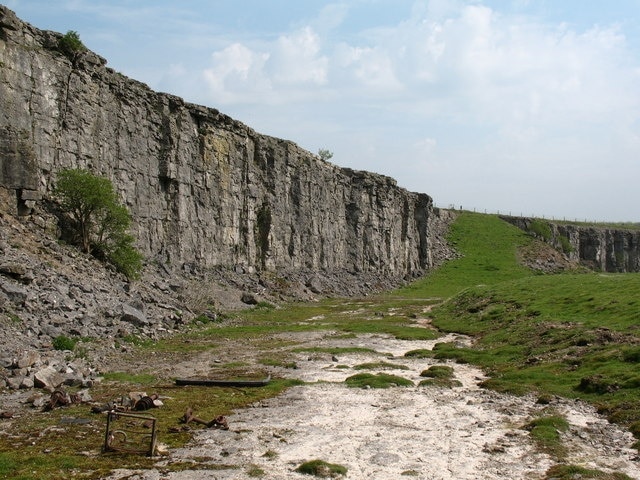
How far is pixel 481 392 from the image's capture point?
2345cm

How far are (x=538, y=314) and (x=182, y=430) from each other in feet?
95.5

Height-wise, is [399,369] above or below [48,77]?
below

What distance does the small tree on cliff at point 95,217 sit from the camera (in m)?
41.4

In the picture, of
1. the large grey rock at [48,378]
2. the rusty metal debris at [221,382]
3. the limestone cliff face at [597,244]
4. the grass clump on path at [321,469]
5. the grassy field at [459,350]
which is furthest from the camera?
the limestone cliff face at [597,244]

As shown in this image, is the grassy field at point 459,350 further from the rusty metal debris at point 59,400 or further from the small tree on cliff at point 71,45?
the small tree on cliff at point 71,45

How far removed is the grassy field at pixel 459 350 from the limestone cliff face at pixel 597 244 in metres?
82.6

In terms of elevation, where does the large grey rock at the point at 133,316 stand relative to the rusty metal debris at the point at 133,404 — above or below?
above

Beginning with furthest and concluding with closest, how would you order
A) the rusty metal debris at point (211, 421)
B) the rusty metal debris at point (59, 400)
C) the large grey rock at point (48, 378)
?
the large grey rock at point (48, 378) < the rusty metal debris at point (59, 400) < the rusty metal debris at point (211, 421)

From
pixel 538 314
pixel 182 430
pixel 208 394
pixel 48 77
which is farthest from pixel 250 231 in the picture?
pixel 182 430

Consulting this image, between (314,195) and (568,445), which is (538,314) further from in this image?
(314,195)

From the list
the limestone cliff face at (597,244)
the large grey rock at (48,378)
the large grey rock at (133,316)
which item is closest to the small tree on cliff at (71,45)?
the large grey rock at (133,316)

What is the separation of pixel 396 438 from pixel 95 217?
3350cm

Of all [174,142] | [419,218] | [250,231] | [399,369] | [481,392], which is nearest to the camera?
[481,392]

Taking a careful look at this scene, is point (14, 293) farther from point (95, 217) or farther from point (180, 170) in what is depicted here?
point (180, 170)
